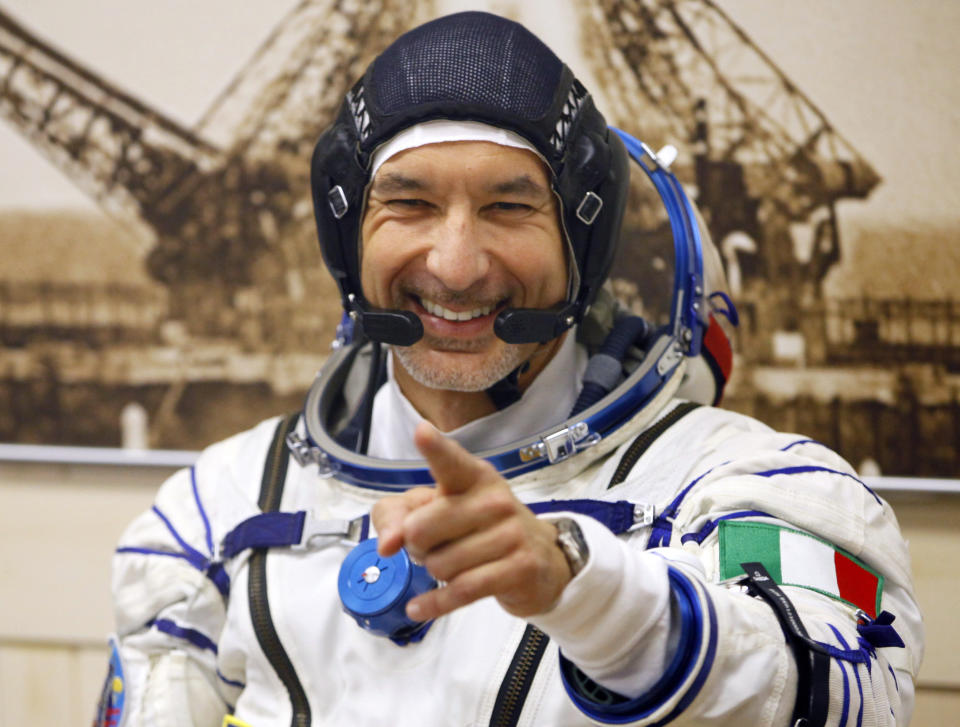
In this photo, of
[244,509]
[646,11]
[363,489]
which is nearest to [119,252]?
[244,509]

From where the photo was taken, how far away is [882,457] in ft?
5.08

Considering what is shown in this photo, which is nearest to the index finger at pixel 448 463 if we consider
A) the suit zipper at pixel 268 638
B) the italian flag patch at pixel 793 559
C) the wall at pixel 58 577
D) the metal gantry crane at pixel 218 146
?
the italian flag patch at pixel 793 559

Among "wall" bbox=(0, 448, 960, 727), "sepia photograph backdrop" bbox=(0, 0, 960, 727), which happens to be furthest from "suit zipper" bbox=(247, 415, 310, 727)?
"wall" bbox=(0, 448, 960, 727)

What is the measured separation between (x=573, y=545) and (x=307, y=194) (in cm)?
110

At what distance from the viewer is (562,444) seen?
114cm

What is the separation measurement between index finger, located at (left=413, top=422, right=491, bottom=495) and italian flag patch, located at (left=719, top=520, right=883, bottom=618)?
34 cm

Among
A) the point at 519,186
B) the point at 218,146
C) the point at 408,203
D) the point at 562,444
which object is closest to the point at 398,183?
the point at 408,203

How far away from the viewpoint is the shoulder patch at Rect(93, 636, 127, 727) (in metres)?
1.28

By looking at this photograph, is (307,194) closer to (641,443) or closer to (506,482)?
(641,443)

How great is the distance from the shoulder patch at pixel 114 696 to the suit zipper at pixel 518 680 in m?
0.52

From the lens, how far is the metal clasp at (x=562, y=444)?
3.73 feet

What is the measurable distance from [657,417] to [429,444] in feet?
1.92

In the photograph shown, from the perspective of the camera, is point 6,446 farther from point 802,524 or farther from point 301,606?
point 802,524

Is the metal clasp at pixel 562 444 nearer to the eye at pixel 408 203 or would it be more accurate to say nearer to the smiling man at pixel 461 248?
the smiling man at pixel 461 248
